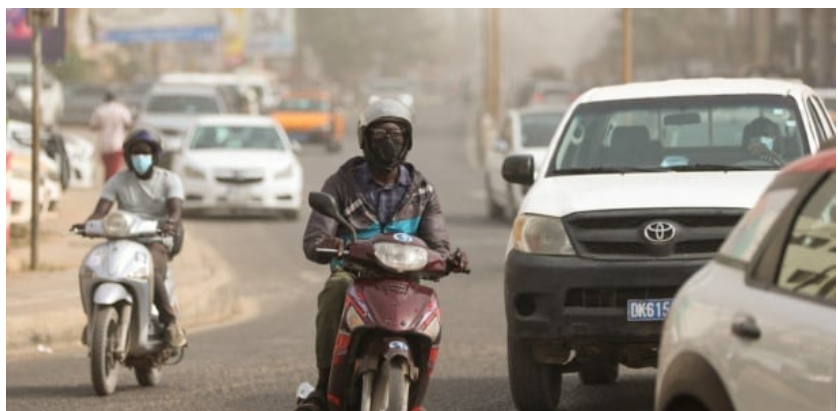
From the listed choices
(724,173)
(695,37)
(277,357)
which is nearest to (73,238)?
(277,357)

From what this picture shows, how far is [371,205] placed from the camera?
892cm

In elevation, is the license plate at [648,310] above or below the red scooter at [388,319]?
below

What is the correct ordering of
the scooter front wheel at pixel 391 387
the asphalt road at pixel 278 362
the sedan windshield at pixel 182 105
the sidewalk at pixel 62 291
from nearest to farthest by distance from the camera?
the scooter front wheel at pixel 391 387 → the asphalt road at pixel 278 362 → the sidewalk at pixel 62 291 → the sedan windshield at pixel 182 105

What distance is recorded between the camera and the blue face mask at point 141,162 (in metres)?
12.2

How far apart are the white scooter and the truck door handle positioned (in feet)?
19.5

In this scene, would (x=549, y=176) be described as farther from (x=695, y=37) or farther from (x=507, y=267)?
(x=695, y=37)

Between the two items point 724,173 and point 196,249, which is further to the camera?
point 196,249

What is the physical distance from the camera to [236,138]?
102 feet

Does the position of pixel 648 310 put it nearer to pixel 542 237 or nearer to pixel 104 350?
pixel 542 237

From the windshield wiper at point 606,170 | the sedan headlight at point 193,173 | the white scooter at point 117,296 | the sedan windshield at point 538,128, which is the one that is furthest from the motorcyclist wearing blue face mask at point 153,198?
the sedan headlight at point 193,173

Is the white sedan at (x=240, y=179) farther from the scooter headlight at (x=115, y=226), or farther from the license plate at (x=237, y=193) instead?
the scooter headlight at (x=115, y=226)

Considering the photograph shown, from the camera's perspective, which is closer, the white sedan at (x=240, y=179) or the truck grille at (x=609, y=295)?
the truck grille at (x=609, y=295)

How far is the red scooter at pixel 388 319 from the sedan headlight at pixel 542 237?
1812mm

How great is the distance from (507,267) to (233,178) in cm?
1901
